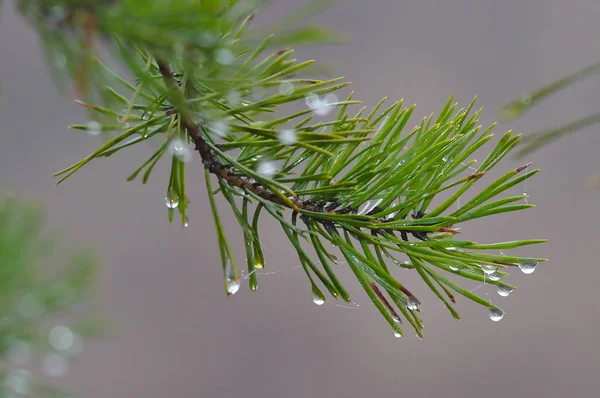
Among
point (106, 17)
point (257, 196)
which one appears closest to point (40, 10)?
point (106, 17)

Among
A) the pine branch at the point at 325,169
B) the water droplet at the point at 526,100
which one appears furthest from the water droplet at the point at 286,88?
the water droplet at the point at 526,100

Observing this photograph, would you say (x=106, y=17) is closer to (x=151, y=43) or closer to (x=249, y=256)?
(x=151, y=43)

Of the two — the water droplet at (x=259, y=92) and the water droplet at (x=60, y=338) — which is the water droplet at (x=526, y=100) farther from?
the water droplet at (x=60, y=338)

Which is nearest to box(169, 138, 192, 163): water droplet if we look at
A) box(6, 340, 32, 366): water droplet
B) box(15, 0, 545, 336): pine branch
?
box(15, 0, 545, 336): pine branch

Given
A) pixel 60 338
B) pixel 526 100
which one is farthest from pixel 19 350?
pixel 526 100

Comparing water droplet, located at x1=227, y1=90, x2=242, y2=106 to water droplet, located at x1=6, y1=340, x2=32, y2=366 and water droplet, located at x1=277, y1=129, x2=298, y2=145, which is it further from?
water droplet, located at x1=6, y1=340, x2=32, y2=366

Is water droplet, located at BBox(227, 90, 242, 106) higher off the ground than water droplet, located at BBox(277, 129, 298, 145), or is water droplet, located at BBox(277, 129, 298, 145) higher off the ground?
water droplet, located at BBox(227, 90, 242, 106)
